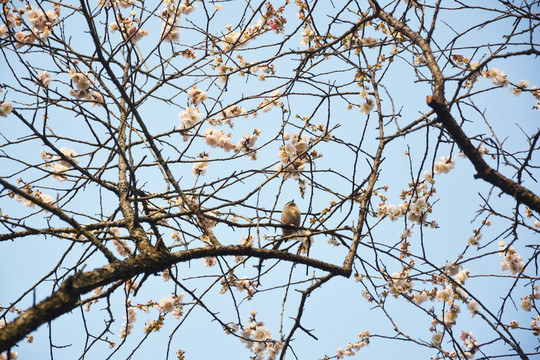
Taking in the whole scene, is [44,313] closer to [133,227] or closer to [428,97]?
[133,227]

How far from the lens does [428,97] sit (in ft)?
6.43

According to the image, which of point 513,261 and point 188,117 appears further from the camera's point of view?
point 513,261

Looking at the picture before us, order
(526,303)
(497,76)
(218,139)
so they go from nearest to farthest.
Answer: (218,139), (497,76), (526,303)

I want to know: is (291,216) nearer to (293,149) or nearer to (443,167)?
(293,149)

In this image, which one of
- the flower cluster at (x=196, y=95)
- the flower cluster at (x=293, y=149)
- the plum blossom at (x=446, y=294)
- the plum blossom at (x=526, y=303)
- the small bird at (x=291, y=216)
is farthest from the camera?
the plum blossom at (x=526, y=303)

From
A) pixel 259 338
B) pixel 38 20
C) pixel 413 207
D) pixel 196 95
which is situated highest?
pixel 38 20

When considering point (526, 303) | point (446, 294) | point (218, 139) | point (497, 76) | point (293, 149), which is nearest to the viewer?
point (293, 149)

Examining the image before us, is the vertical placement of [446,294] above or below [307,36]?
below

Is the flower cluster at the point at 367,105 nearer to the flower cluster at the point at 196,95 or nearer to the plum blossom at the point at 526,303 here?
the flower cluster at the point at 196,95

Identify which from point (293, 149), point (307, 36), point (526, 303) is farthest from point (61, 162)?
point (526, 303)

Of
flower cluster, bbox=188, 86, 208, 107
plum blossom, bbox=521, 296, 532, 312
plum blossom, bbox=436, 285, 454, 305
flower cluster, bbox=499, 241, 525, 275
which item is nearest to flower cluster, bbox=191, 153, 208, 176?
flower cluster, bbox=188, 86, 208, 107

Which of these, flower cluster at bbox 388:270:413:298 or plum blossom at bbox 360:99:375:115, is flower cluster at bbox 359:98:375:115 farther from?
flower cluster at bbox 388:270:413:298

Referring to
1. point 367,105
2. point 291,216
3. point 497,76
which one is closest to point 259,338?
point 291,216

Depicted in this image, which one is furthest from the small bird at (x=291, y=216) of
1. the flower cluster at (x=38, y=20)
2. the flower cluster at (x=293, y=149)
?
the flower cluster at (x=38, y=20)
